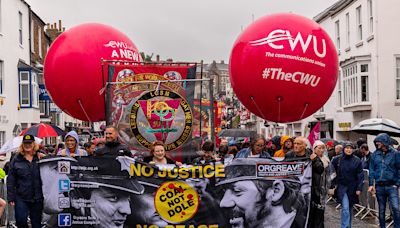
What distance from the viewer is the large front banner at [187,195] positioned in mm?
8820

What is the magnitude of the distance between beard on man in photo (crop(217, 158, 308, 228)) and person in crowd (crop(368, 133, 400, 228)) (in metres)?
2.66

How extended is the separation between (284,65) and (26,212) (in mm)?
4531

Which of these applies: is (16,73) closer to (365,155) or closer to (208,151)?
(365,155)

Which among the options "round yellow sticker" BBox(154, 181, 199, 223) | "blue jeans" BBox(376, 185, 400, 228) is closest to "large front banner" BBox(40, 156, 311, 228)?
"round yellow sticker" BBox(154, 181, 199, 223)

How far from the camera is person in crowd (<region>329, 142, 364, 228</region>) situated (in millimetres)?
11016

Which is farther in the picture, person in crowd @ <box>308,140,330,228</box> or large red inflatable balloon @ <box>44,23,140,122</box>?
large red inflatable balloon @ <box>44,23,140,122</box>

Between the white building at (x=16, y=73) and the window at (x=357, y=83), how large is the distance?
1603 cm

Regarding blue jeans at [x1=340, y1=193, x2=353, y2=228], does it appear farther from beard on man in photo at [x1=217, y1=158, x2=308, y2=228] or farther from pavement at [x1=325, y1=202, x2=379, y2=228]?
beard on man in photo at [x1=217, y1=158, x2=308, y2=228]

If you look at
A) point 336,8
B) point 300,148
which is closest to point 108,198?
point 300,148

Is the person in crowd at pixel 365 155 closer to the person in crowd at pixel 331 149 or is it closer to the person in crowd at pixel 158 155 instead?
the person in crowd at pixel 331 149

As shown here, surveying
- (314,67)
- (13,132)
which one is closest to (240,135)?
(13,132)

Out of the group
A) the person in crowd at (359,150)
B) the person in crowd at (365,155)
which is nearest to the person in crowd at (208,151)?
the person in crowd at (359,150)


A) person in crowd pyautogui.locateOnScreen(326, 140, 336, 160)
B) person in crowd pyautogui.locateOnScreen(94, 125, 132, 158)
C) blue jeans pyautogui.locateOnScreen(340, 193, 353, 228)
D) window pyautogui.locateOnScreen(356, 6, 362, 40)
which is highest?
window pyautogui.locateOnScreen(356, 6, 362, 40)

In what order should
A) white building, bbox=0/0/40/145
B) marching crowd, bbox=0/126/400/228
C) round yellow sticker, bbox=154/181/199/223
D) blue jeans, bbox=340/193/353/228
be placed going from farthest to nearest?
white building, bbox=0/0/40/145
blue jeans, bbox=340/193/353/228
marching crowd, bbox=0/126/400/228
round yellow sticker, bbox=154/181/199/223
